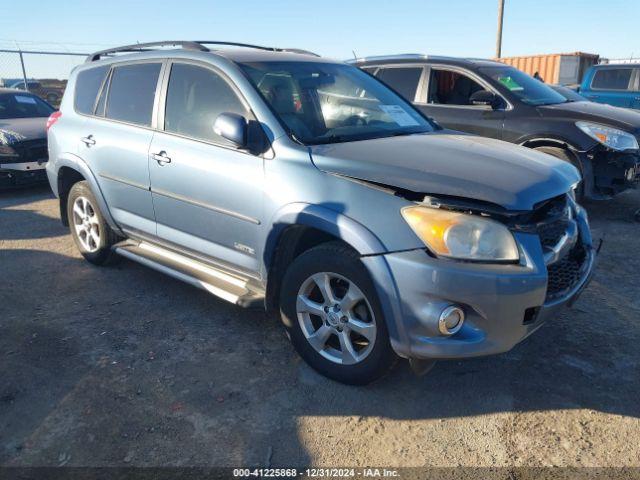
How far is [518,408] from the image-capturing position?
281 centimetres

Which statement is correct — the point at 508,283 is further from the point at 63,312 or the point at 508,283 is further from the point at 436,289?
the point at 63,312

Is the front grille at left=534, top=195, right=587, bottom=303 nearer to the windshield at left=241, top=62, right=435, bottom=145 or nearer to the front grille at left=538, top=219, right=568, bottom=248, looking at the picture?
the front grille at left=538, top=219, right=568, bottom=248

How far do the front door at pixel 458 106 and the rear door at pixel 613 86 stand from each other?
19.1ft

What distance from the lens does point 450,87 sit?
22.7 feet

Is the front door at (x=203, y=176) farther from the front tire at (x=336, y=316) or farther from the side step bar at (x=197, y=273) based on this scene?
the front tire at (x=336, y=316)

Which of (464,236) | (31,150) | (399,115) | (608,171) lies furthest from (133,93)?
(608,171)

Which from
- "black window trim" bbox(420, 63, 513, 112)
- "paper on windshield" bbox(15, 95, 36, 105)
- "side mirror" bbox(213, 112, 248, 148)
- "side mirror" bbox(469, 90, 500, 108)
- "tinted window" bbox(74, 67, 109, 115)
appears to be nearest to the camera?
"side mirror" bbox(213, 112, 248, 148)

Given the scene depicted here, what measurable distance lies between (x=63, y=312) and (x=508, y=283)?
10.4 ft

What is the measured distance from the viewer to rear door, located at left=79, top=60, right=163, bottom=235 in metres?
3.98

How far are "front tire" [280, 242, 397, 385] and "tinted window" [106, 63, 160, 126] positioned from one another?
1.85m

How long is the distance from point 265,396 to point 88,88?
3.33m

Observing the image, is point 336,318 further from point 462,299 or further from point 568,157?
point 568,157

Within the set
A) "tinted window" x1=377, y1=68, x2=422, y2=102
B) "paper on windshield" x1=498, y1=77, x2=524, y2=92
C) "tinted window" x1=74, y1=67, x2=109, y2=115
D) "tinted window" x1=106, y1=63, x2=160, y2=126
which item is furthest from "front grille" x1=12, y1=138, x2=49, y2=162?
"paper on windshield" x1=498, y1=77, x2=524, y2=92

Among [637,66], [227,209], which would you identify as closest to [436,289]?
[227,209]
